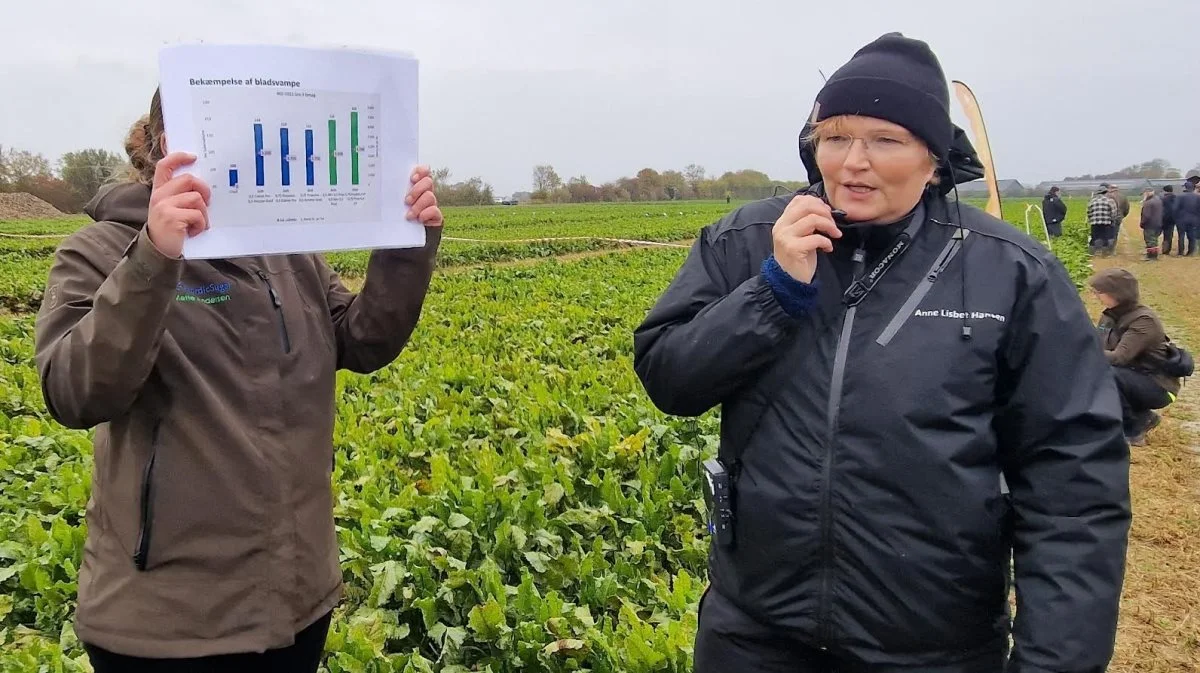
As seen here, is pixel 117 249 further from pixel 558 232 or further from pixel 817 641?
pixel 558 232

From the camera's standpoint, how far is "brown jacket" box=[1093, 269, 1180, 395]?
6480 mm

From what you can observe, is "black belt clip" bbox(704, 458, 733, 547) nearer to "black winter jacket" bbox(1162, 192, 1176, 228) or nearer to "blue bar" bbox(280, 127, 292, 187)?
"blue bar" bbox(280, 127, 292, 187)

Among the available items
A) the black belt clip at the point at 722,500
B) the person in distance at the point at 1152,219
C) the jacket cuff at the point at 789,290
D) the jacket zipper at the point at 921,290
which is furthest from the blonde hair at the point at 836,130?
the person in distance at the point at 1152,219

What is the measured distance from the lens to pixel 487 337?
33.6ft

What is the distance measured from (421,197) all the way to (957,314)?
127cm

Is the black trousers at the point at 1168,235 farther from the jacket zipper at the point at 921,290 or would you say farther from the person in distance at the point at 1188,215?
the jacket zipper at the point at 921,290

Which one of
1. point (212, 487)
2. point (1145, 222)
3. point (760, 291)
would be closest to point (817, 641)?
point (760, 291)

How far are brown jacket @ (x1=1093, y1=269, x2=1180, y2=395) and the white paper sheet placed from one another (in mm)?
6106

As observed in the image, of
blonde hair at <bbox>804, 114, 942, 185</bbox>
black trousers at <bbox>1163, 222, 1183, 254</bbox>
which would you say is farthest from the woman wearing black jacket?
blonde hair at <bbox>804, 114, 942, 185</bbox>

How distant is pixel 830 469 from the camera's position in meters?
1.84

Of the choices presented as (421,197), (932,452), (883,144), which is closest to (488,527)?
(421,197)

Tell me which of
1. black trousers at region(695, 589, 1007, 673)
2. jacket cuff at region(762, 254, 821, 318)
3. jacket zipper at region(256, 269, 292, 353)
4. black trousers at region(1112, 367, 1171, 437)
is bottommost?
black trousers at region(1112, 367, 1171, 437)

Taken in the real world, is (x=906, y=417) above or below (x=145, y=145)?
below

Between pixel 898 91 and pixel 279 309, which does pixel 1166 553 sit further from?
pixel 279 309
